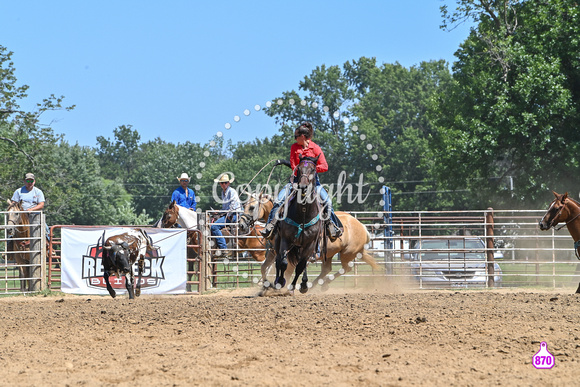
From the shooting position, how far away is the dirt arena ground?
616 centimetres

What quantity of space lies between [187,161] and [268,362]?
54563 mm

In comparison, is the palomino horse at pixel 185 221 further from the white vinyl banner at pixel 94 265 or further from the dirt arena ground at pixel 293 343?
the dirt arena ground at pixel 293 343

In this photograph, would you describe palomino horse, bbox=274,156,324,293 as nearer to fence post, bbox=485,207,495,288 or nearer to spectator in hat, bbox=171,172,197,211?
spectator in hat, bbox=171,172,197,211

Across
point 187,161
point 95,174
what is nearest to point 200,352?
point 187,161

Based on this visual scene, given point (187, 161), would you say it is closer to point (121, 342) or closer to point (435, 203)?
point (435, 203)

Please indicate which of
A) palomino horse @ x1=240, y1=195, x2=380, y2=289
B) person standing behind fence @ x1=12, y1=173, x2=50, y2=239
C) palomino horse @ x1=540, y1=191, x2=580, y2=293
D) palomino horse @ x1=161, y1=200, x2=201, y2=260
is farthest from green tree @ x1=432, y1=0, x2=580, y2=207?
person standing behind fence @ x1=12, y1=173, x2=50, y2=239

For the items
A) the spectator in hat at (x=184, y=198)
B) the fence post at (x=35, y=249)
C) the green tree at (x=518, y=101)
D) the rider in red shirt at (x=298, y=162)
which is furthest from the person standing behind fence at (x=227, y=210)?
the green tree at (x=518, y=101)

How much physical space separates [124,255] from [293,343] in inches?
259

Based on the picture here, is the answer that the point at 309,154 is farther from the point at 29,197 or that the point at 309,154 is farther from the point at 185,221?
the point at 29,197

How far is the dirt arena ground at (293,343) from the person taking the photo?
20.2 feet

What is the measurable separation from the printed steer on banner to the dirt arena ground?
2567 millimetres

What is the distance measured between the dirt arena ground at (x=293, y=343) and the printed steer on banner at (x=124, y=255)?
257 centimetres

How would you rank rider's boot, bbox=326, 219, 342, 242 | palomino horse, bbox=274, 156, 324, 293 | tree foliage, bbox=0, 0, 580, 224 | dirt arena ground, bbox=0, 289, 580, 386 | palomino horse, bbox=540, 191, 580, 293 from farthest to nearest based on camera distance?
tree foliage, bbox=0, 0, 580, 224 < palomino horse, bbox=540, 191, 580, 293 < rider's boot, bbox=326, 219, 342, 242 < palomino horse, bbox=274, 156, 324, 293 < dirt arena ground, bbox=0, 289, 580, 386

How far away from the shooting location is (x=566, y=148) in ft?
93.0
